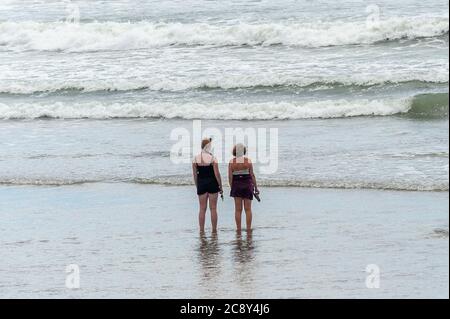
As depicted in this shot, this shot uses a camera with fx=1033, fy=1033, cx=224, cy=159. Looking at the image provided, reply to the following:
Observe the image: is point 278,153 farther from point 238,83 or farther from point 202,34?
point 202,34

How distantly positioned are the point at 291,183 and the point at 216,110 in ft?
26.2

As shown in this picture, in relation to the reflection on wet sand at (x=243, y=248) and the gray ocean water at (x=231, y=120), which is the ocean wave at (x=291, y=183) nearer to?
the gray ocean water at (x=231, y=120)

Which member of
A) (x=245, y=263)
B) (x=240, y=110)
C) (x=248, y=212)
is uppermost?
(x=240, y=110)

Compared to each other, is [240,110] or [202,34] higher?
[202,34]

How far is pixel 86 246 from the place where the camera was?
542 inches

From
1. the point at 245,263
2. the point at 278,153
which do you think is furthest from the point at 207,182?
the point at 278,153

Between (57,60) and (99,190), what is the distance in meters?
18.2

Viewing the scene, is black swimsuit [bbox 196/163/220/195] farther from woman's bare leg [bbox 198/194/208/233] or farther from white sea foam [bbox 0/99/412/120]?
white sea foam [bbox 0/99/412/120]

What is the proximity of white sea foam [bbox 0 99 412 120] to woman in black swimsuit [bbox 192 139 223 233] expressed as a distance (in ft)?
30.5

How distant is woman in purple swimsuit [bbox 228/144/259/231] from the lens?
13.9 m

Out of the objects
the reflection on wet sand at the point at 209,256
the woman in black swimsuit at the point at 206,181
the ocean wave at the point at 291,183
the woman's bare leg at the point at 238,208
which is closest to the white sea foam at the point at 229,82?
the ocean wave at the point at 291,183

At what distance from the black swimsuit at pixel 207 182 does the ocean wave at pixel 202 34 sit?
18307 mm

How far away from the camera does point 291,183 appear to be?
1691cm
